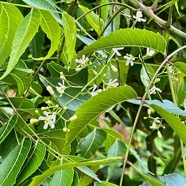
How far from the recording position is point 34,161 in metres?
0.59

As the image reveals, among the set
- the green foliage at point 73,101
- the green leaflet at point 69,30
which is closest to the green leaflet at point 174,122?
the green foliage at point 73,101

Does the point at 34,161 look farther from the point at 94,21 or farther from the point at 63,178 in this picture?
the point at 94,21

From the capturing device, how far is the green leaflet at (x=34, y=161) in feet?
1.92

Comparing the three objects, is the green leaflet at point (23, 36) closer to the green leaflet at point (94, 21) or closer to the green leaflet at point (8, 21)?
the green leaflet at point (8, 21)

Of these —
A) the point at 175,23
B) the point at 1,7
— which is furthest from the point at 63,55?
the point at 175,23

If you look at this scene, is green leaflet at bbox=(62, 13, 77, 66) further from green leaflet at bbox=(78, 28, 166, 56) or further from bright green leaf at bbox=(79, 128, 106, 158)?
bright green leaf at bbox=(79, 128, 106, 158)

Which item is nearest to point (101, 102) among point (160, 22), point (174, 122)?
point (174, 122)

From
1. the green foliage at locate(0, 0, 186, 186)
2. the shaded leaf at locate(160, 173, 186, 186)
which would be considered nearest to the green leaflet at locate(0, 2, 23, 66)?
the green foliage at locate(0, 0, 186, 186)

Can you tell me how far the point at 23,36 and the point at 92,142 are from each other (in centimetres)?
21

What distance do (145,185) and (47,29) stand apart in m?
0.21

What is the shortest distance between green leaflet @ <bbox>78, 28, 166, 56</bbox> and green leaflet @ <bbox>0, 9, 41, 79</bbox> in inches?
3.1

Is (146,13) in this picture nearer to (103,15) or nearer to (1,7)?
(103,15)

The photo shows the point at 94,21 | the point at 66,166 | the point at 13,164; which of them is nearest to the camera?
the point at 66,166

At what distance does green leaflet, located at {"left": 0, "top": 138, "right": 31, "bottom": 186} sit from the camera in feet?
1.87
